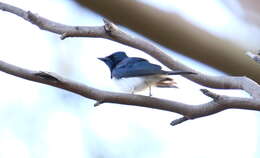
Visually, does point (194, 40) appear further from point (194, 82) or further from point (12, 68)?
point (12, 68)

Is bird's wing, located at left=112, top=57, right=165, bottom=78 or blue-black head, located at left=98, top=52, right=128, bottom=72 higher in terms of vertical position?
blue-black head, located at left=98, top=52, right=128, bottom=72

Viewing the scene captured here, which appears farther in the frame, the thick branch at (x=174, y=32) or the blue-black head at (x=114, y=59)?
the blue-black head at (x=114, y=59)

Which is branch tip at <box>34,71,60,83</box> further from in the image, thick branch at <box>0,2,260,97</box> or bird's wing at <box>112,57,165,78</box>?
bird's wing at <box>112,57,165,78</box>

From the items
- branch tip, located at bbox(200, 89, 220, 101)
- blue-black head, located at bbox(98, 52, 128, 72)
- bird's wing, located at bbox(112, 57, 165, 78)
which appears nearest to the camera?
branch tip, located at bbox(200, 89, 220, 101)

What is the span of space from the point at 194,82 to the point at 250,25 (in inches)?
6.2

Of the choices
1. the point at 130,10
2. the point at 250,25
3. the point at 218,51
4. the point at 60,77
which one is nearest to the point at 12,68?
the point at 60,77

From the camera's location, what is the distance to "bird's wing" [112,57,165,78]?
1104mm

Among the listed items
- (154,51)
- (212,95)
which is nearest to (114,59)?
(154,51)

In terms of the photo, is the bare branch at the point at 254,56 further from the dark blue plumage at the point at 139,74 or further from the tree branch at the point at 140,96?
the dark blue plumage at the point at 139,74

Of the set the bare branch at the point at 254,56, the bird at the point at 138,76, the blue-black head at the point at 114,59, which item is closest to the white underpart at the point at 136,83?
the bird at the point at 138,76

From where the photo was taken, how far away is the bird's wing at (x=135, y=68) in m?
1.10

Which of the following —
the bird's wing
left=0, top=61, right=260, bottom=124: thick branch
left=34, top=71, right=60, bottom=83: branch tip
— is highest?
the bird's wing

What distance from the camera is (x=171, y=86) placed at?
1114 millimetres

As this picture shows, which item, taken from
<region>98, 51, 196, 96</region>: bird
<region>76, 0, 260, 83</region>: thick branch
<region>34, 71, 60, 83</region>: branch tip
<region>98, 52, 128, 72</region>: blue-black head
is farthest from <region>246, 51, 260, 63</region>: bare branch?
<region>98, 52, 128, 72</region>: blue-black head
